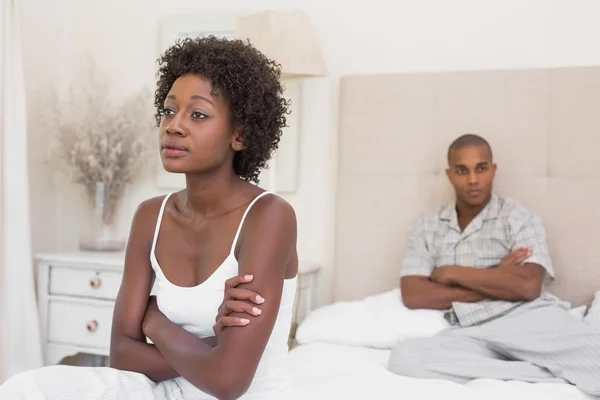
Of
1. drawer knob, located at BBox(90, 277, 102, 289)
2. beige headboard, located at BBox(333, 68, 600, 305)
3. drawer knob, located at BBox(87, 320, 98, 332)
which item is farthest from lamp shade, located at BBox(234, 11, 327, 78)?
drawer knob, located at BBox(87, 320, 98, 332)

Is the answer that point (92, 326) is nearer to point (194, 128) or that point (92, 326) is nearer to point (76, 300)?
point (76, 300)

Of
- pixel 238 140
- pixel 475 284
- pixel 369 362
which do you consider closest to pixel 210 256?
pixel 238 140

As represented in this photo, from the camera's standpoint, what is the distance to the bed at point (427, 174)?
2453 mm

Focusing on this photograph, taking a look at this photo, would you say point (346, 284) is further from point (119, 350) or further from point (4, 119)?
point (119, 350)

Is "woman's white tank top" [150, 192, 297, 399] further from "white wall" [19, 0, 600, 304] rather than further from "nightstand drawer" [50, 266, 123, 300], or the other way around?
"white wall" [19, 0, 600, 304]

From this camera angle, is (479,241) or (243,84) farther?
(479,241)

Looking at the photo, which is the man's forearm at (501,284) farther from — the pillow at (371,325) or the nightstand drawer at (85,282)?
the nightstand drawer at (85,282)

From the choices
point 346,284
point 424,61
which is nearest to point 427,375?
point 346,284

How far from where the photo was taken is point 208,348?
3.88ft

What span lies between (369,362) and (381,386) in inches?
12.3

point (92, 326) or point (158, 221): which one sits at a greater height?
point (158, 221)

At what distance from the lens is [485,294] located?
2.38m

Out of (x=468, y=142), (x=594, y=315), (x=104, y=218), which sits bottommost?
(x=594, y=315)

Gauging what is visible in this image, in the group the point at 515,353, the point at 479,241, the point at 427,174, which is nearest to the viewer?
the point at 515,353
